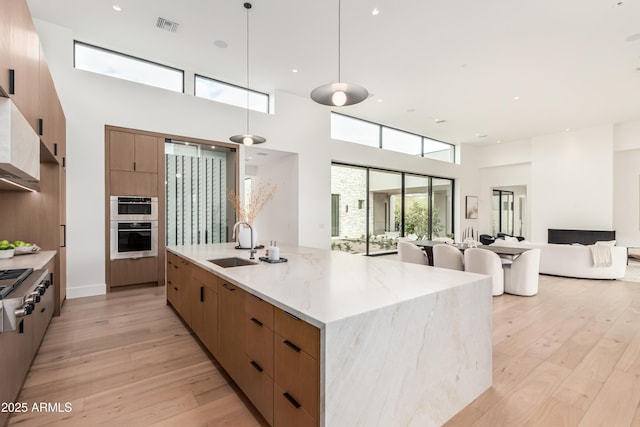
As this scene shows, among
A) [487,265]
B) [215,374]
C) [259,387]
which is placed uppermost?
[487,265]

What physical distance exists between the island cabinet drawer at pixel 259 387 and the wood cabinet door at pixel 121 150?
424 centimetres

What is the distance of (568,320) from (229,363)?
3.84 meters

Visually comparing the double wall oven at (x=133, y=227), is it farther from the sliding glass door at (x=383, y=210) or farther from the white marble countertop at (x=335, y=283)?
the sliding glass door at (x=383, y=210)

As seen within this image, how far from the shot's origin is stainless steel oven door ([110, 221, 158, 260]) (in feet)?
15.7

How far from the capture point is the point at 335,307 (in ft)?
4.71

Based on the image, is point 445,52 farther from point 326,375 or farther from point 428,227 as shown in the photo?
point 428,227

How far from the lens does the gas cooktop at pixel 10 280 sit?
145cm

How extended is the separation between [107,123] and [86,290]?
98.6 inches

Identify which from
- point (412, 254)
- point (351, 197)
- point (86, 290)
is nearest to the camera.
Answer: point (86, 290)

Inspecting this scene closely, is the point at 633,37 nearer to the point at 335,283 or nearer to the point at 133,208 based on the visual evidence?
the point at 335,283

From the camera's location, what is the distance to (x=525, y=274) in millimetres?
4648

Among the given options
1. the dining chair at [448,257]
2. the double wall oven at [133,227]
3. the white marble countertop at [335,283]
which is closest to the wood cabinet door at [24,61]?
the white marble countertop at [335,283]

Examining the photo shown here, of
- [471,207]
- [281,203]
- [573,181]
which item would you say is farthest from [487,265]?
[471,207]

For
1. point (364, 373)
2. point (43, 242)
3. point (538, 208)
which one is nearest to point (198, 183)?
point (43, 242)
